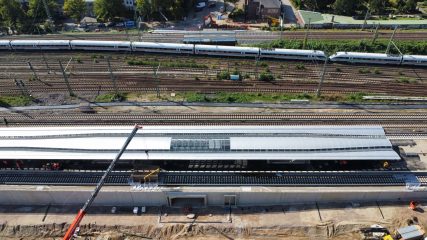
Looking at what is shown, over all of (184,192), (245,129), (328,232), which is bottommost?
(328,232)

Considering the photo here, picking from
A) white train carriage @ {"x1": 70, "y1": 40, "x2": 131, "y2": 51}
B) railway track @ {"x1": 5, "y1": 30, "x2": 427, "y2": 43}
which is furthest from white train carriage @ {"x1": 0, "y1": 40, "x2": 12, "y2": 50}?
white train carriage @ {"x1": 70, "y1": 40, "x2": 131, "y2": 51}

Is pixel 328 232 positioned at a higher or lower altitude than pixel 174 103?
lower

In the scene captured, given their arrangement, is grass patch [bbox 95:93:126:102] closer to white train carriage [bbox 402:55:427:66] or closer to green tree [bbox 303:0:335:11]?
white train carriage [bbox 402:55:427:66]

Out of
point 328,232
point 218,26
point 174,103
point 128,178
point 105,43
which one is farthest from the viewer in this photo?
point 218,26

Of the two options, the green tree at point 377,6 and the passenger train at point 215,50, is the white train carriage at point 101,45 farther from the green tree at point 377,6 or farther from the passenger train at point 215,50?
the green tree at point 377,6

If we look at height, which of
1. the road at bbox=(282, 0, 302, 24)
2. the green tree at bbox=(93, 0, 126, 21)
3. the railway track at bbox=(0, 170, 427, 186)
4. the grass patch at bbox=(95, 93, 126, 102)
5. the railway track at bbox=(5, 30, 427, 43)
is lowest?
the railway track at bbox=(0, 170, 427, 186)

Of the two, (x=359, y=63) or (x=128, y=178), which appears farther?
(x=359, y=63)

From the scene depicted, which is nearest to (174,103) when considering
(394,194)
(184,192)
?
(184,192)

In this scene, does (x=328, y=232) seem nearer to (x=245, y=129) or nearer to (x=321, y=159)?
(x=321, y=159)

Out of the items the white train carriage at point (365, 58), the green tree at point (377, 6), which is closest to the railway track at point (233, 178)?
the white train carriage at point (365, 58)

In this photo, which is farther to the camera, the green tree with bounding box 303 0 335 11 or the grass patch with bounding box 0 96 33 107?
the green tree with bounding box 303 0 335 11
